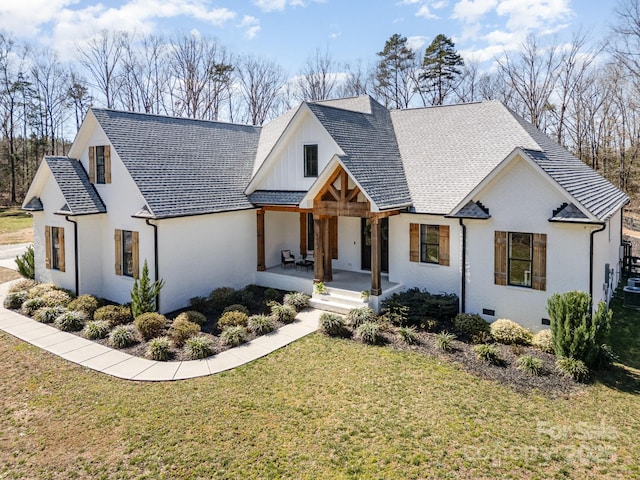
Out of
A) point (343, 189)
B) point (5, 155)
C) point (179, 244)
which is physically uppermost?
point (5, 155)

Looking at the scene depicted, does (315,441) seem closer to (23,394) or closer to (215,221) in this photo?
(23,394)

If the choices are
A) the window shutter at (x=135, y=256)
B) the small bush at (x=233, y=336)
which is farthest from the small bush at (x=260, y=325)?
the window shutter at (x=135, y=256)

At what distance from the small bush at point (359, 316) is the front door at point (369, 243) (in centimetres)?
393

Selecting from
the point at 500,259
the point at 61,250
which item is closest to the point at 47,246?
the point at 61,250

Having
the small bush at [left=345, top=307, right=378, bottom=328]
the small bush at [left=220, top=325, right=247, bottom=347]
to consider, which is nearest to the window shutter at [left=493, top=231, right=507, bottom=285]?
the small bush at [left=345, top=307, right=378, bottom=328]

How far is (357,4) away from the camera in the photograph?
20.9m

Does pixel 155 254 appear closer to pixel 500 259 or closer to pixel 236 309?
pixel 236 309

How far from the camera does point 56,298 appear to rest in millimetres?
15516

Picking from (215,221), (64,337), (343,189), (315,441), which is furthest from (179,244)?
(315,441)

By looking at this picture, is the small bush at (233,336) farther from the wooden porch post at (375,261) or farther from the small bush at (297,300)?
the wooden porch post at (375,261)

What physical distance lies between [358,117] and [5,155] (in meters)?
50.4

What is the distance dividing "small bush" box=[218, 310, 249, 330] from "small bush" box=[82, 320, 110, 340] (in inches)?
137

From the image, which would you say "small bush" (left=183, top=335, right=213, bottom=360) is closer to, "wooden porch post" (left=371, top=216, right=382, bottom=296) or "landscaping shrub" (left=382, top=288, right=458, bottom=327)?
"wooden porch post" (left=371, top=216, right=382, bottom=296)

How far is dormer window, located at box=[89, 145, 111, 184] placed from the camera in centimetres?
1609
